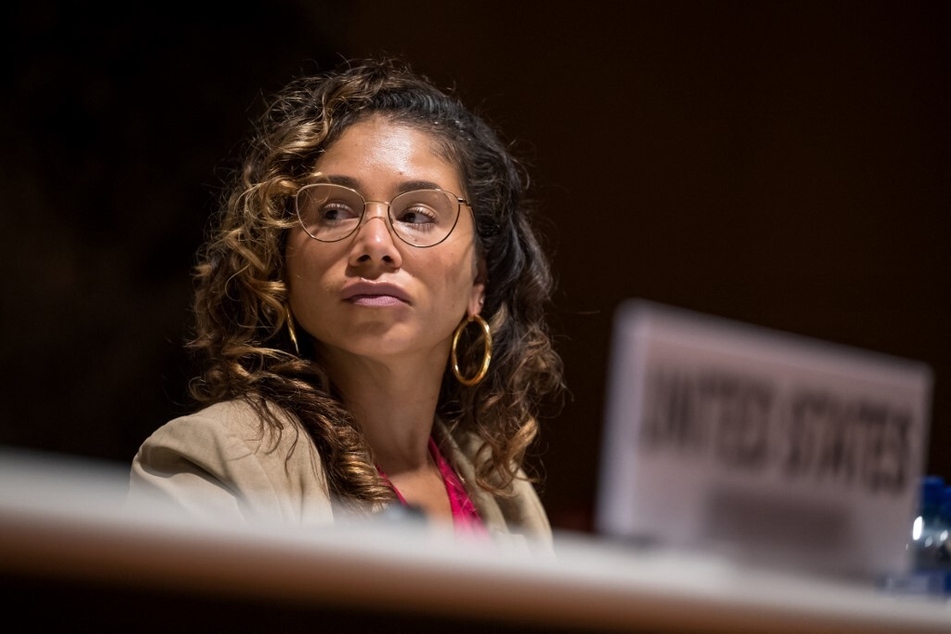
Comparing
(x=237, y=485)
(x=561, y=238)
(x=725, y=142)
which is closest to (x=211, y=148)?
(x=561, y=238)

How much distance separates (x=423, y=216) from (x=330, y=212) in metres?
0.12

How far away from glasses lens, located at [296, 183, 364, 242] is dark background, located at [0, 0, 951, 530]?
1230 mm

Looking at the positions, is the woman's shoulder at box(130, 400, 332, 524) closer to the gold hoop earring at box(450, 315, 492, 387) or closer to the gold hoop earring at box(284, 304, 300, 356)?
the gold hoop earring at box(284, 304, 300, 356)

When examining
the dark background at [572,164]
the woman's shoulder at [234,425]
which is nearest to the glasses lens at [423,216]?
the woman's shoulder at [234,425]

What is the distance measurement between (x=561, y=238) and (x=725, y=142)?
0.51 m

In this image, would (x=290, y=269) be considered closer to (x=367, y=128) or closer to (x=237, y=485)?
(x=367, y=128)

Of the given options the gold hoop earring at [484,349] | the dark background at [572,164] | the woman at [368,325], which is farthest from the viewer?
the dark background at [572,164]

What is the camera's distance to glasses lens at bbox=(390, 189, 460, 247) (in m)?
1.56

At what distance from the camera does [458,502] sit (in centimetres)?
168

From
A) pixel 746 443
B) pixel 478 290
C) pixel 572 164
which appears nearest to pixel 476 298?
pixel 478 290

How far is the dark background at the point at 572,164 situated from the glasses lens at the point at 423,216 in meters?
1.21

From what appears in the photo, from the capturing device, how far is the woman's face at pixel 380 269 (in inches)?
59.7

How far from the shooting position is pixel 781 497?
0.86 metres

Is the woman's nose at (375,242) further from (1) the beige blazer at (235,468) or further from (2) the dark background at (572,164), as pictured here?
(2) the dark background at (572,164)
